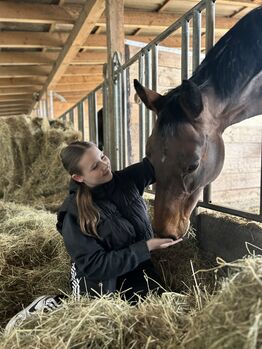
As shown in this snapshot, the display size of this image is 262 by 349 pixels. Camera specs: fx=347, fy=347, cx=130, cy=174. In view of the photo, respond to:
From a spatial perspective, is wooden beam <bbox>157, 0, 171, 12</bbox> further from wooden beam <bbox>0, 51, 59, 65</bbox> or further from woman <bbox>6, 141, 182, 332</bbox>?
woman <bbox>6, 141, 182, 332</bbox>

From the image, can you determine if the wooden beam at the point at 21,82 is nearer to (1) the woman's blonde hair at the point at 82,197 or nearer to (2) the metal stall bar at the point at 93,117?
(2) the metal stall bar at the point at 93,117

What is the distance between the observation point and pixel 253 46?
1494 millimetres

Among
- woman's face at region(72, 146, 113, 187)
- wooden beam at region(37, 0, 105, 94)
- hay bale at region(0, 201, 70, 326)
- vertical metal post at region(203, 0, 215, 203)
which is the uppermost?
wooden beam at region(37, 0, 105, 94)

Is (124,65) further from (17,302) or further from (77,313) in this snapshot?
(77,313)

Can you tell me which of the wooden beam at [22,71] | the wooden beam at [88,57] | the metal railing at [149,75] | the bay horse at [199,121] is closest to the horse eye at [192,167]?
the bay horse at [199,121]

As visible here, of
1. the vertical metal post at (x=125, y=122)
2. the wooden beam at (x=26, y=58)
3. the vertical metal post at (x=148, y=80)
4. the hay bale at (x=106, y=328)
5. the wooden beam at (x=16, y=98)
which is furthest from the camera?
the wooden beam at (x=16, y=98)

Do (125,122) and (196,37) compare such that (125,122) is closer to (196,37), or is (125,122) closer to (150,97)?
(196,37)

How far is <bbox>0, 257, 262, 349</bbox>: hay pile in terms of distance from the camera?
57 cm

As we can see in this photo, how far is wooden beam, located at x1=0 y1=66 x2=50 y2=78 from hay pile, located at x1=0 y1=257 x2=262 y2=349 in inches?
241

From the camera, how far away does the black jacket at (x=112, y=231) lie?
4.67 feet

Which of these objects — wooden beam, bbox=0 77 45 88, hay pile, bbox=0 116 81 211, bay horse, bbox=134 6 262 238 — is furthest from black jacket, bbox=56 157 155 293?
wooden beam, bbox=0 77 45 88

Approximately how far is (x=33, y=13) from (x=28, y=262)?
301cm

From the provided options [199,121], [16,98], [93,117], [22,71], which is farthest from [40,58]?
[199,121]

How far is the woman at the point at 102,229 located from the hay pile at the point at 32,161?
209 cm
